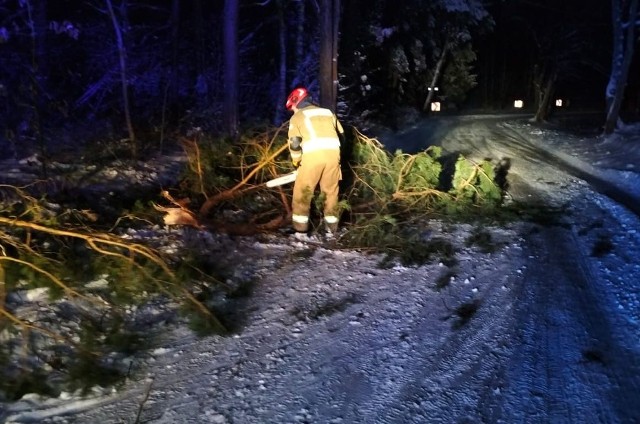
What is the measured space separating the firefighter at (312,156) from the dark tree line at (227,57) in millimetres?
3470

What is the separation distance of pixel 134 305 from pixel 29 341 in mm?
878

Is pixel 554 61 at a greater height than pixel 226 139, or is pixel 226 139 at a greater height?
pixel 554 61

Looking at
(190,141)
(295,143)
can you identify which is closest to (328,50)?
(190,141)

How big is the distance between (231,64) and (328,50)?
232 centimetres

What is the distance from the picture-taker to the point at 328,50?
32.9 feet

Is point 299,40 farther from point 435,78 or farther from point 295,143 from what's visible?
point 435,78

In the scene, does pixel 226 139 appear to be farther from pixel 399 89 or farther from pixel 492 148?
pixel 399 89

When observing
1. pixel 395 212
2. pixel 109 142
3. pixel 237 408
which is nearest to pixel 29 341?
pixel 237 408

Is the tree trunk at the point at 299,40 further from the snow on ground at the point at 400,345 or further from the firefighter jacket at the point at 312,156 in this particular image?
the snow on ground at the point at 400,345

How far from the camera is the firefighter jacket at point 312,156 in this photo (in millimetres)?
6430

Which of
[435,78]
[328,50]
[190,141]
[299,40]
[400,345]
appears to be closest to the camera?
[400,345]

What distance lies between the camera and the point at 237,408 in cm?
339

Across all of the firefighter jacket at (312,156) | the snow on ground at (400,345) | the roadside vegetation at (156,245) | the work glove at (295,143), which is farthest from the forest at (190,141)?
the work glove at (295,143)

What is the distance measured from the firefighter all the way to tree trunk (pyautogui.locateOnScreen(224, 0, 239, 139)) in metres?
4.62
